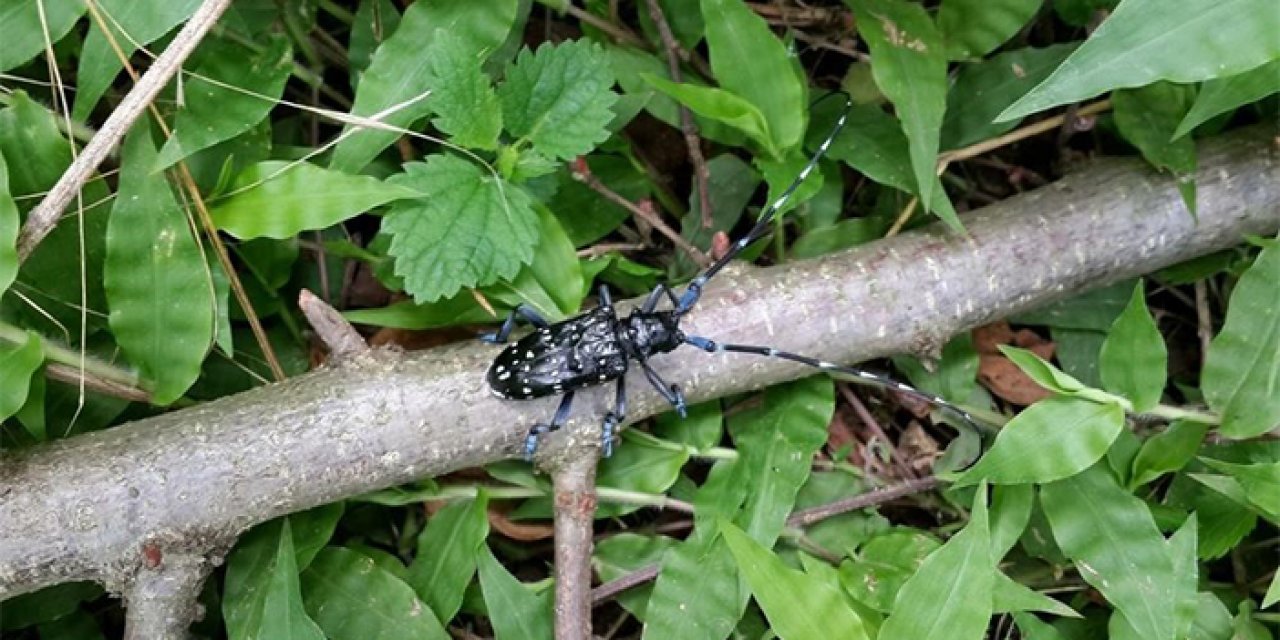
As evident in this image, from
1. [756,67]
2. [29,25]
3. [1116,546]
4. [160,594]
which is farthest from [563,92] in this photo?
[1116,546]

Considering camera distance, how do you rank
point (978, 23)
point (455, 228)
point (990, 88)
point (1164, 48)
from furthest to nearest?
1. point (990, 88)
2. point (978, 23)
3. point (455, 228)
4. point (1164, 48)

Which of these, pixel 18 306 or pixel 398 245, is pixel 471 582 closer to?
pixel 398 245

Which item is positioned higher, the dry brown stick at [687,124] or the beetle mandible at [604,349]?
the dry brown stick at [687,124]

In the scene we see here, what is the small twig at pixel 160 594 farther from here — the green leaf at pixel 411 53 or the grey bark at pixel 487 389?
the green leaf at pixel 411 53

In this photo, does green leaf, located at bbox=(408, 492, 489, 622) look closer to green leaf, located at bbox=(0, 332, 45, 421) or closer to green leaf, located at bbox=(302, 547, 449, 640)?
green leaf, located at bbox=(302, 547, 449, 640)

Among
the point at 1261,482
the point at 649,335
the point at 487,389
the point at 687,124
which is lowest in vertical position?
the point at 1261,482

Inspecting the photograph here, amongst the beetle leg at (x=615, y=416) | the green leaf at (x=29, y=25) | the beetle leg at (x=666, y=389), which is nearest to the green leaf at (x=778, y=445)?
the beetle leg at (x=666, y=389)

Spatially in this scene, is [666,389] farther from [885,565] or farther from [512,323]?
[885,565]
